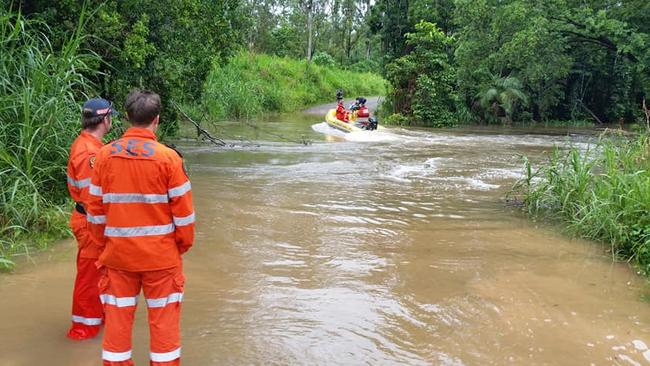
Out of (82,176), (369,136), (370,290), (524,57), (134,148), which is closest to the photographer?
(134,148)

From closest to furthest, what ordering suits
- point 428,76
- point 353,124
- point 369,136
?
1. point 369,136
2. point 353,124
3. point 428,76

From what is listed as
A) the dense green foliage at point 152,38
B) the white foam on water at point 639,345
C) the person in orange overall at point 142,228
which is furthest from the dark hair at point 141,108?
the dense green foliage at point 152,38

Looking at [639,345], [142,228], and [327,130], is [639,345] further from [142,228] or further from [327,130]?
[327,130]

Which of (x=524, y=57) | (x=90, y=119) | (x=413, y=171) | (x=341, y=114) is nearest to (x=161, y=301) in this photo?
(x=90, y=119)

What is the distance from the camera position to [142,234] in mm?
3037

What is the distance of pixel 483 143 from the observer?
18.0m

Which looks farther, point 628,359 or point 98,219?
point 628,359

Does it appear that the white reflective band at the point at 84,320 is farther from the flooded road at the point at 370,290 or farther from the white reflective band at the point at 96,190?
the white reflective band at the point at 96,190

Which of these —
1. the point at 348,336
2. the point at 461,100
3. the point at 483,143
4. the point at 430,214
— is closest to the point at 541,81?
the point at 461,100

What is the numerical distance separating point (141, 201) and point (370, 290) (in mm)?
2688

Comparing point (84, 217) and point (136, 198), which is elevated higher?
point (136, 198)

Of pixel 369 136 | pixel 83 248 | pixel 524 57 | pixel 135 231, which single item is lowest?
pixel 83 248

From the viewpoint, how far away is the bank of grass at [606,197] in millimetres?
6258

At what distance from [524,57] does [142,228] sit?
22381mm
